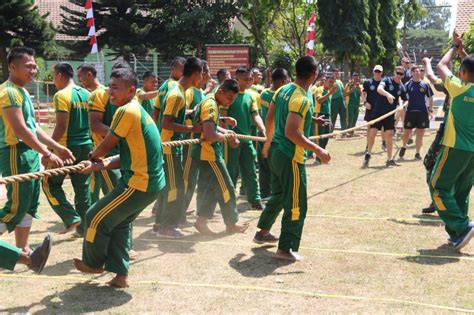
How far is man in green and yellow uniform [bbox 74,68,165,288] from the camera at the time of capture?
4.59 meters

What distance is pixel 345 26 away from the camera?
2573 centimetres

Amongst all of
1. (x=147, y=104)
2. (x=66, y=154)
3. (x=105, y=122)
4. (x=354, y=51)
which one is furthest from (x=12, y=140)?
(x=354, y=51)

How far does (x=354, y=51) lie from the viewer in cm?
2600

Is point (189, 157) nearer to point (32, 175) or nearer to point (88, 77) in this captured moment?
point (88, 77)

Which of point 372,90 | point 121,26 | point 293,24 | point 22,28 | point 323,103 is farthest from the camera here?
point 293,24

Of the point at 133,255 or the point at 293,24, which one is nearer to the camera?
the point at 133,255

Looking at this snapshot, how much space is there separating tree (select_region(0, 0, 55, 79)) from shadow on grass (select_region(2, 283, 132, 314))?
26514mm

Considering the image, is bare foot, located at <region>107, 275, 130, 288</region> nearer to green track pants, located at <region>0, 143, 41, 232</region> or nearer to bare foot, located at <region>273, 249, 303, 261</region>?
green track pants, located at <region>0, 143, 41, 232</region>

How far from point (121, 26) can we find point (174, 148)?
24924 millimetres

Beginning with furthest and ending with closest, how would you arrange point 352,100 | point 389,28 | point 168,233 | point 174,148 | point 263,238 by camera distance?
point 389,28 < point 352,100 < point 168,233 < point 174,148 < point 263,238

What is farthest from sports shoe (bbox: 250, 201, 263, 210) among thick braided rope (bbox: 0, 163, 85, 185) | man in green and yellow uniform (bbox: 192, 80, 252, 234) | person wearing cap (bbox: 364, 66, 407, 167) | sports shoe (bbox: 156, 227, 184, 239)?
person wearing cap (bbox: 364, 66, 407, 167)

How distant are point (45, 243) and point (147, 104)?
157 inches

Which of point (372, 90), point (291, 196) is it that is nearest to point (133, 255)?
point (291, 196)

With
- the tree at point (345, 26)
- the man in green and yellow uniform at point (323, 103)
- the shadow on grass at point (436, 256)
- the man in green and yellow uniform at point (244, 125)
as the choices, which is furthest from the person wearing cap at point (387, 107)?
the tree at point (345, 26)
